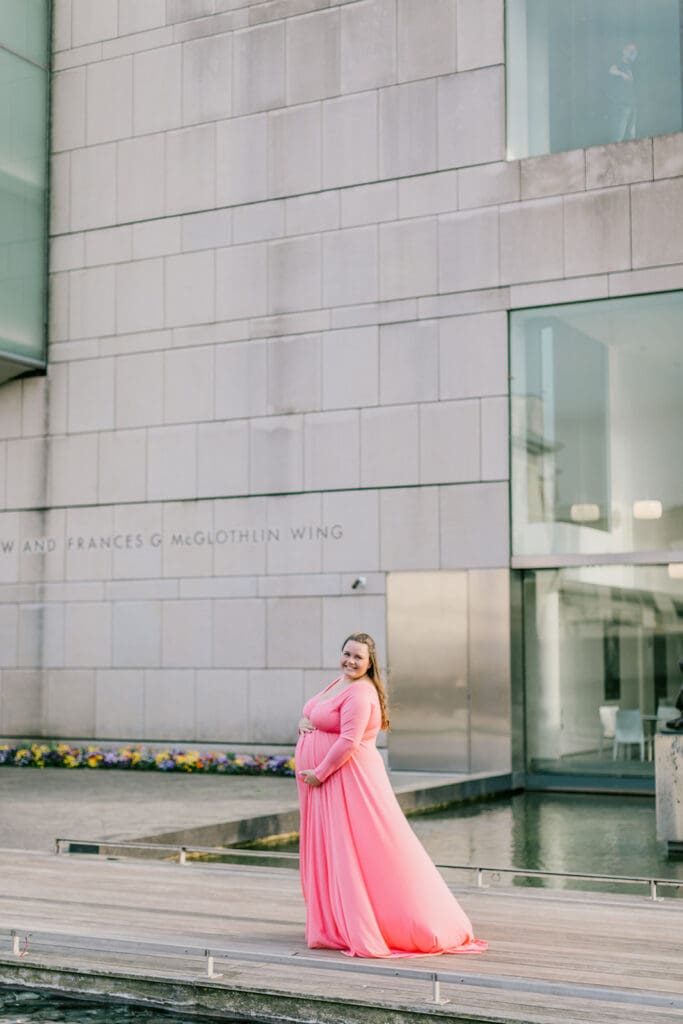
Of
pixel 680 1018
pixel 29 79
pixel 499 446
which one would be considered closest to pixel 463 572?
pixel 499 446

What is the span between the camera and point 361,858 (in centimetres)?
745

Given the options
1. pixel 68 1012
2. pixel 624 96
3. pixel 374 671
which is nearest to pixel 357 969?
pixel 68 1012

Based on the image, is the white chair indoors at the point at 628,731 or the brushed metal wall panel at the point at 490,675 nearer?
the white chair indoors at the point at 628,731

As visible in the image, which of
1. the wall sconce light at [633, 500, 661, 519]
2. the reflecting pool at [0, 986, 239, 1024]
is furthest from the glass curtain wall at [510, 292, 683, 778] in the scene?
the reflecting pool at [0, 986, 239, 1024]

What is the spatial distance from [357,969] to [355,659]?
1.68 metres

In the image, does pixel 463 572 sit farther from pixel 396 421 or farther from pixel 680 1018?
pixel 680 1018

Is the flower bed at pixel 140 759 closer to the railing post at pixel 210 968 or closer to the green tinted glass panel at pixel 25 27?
the railing post at pixel 210 968

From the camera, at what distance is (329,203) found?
65.1ft

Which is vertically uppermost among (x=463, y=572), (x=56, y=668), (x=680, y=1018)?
(x=463, y=572)

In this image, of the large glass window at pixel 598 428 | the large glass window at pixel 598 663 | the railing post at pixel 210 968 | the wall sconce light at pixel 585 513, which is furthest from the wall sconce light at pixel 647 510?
the railing post at pixel 210 968

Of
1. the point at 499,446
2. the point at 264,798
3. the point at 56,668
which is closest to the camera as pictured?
the point at 264,798

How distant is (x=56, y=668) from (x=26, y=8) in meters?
10.9

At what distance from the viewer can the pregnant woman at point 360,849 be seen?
736 cm

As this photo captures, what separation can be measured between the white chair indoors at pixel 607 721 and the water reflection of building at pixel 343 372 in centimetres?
11
